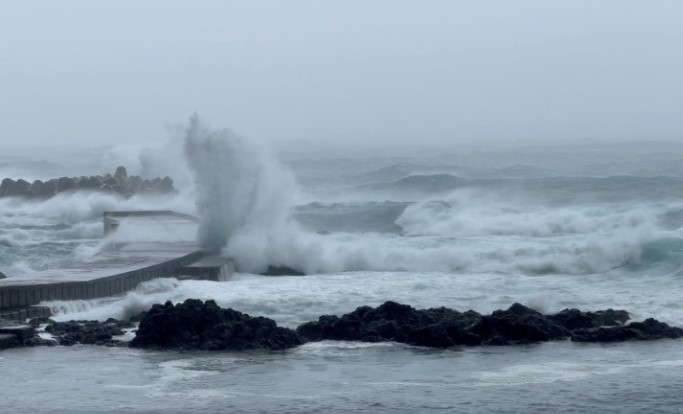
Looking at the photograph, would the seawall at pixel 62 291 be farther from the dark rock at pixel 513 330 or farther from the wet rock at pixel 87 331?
the dark rock at pixel 513 330

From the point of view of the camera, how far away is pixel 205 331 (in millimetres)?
17078

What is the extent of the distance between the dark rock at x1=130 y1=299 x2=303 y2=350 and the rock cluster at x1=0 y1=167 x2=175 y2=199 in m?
28.0

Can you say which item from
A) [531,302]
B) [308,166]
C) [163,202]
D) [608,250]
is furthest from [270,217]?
[308,166]

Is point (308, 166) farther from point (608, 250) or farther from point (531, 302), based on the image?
point (531, 302)

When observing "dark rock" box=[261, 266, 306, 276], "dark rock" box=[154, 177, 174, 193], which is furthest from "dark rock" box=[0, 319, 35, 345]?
"dark rock" box=[154, 177, 174, 193]

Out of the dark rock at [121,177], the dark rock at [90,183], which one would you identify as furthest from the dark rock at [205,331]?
the dark rock at [121,177]

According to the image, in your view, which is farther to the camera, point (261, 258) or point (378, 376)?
point (261, 258)

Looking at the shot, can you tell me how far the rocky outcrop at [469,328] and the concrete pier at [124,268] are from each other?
4395mm

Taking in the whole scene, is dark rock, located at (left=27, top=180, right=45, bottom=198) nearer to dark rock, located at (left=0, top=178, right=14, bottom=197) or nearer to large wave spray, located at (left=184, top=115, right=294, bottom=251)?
dark rock, located at (left=0, top=178, right=14, bottom=197)

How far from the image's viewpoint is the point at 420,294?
2206cm

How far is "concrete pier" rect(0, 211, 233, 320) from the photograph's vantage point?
→ 1959 cm

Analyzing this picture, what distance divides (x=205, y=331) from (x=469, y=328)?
3.38 meters

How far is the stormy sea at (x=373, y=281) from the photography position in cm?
1416

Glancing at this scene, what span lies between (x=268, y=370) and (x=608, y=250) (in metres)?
12.7
